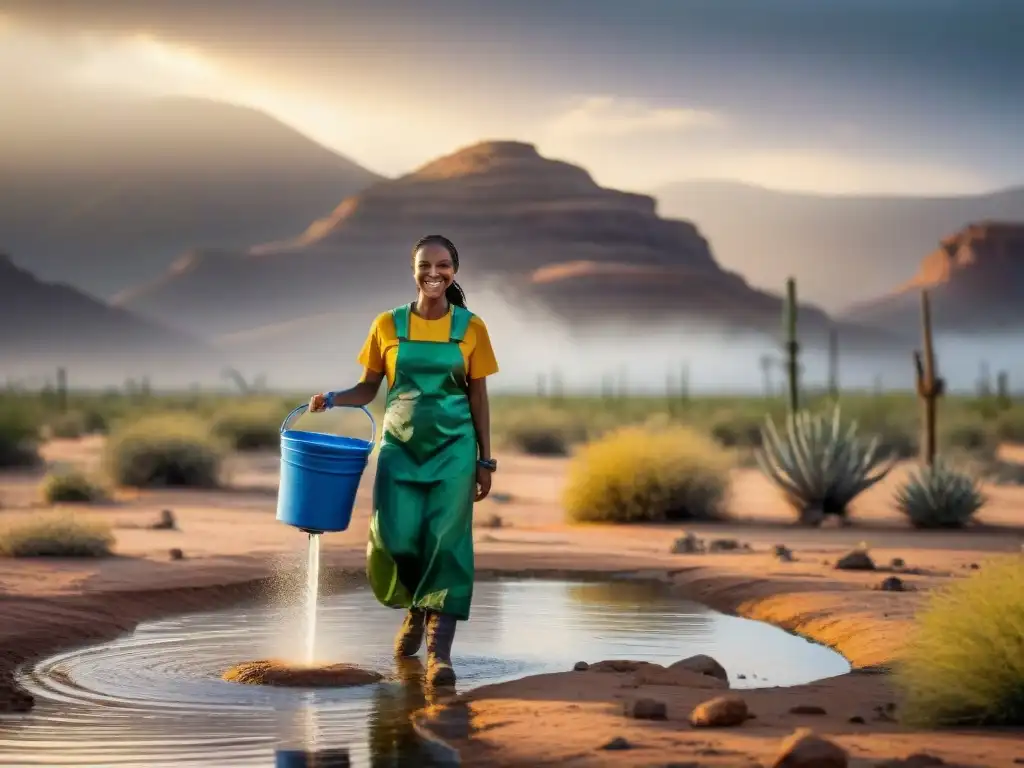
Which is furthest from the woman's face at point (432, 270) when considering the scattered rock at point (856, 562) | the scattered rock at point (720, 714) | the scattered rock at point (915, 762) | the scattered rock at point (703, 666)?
the scattered rock at point (856, 562)

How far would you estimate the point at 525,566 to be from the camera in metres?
17.4

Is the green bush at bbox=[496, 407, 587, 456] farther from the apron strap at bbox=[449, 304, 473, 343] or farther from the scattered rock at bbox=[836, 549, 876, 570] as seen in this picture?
the apron strap at bbox=[449, 304, 473, 343]

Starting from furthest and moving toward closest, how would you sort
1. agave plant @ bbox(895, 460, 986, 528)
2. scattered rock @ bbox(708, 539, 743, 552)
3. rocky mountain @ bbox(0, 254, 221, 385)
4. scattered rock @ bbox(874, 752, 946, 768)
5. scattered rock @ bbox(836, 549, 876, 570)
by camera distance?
rocky mountain @ bbox(0, 254, 221, 385)
agave plant @ bbox(895, 460, 986, 528)
scattered rock @ bbox(708, 539, 743, 552)
scattered rock @ bbox(836, 549, 876, 570)
scattered rock @ bbox(874, 752, 946, 768)

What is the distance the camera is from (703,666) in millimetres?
10641

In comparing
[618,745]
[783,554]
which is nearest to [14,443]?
[783,554]

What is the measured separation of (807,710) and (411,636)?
2.86 meters

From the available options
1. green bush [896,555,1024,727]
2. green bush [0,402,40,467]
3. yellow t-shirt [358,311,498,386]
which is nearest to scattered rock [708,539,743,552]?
yellow t-shirt [358,311,498,386]

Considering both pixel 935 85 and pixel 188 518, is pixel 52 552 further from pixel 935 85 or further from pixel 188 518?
pixel 935 85

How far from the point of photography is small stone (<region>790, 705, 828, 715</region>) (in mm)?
9200

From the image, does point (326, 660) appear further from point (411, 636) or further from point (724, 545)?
point (724, 545)

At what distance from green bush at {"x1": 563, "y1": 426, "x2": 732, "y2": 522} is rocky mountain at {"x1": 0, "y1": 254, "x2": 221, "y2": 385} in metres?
128

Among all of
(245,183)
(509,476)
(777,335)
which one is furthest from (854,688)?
(245,183)

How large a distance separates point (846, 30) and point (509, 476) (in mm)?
120458

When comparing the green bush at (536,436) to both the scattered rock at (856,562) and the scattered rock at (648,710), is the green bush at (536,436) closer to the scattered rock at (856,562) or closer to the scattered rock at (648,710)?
the scattered rock at (856,562)
